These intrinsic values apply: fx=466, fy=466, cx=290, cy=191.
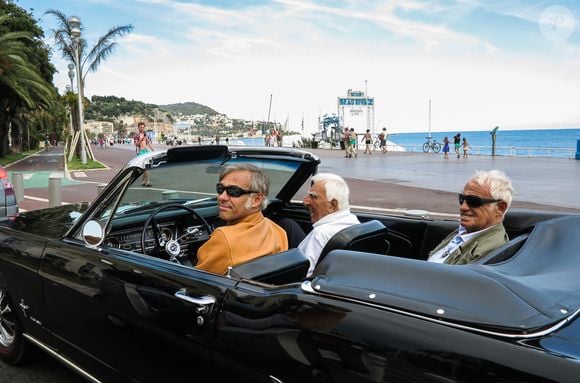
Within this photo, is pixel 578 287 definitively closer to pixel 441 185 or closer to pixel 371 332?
pixel 371 332

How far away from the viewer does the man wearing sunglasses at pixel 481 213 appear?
2.42 m

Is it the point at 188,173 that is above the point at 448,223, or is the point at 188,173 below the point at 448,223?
above

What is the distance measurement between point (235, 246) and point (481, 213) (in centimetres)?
139

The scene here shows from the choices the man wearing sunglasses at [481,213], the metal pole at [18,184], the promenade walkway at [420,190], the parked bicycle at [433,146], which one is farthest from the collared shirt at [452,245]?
the parked bicycle at [433,146]

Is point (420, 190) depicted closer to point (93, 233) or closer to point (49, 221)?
point (49, 221)

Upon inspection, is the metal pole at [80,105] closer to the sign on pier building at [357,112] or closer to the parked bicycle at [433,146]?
the parked bicycle at [433,146]

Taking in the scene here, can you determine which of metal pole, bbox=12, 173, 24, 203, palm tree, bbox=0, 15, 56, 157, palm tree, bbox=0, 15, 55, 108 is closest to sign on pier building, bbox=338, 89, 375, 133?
palm tree, bbox=0, 15, 56, 157

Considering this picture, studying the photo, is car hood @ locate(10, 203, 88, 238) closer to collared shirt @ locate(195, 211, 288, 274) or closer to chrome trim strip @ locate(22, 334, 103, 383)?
chrome trim strip @ locate(22, 334, 103, 383)

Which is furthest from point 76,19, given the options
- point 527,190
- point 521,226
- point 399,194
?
point 521,226

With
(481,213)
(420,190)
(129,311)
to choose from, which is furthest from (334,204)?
(420,190)

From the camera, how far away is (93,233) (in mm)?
2426

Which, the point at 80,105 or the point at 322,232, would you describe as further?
the point at 80,105

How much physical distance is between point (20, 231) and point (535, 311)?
3.07 metres

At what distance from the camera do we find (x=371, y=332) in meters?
1.36
